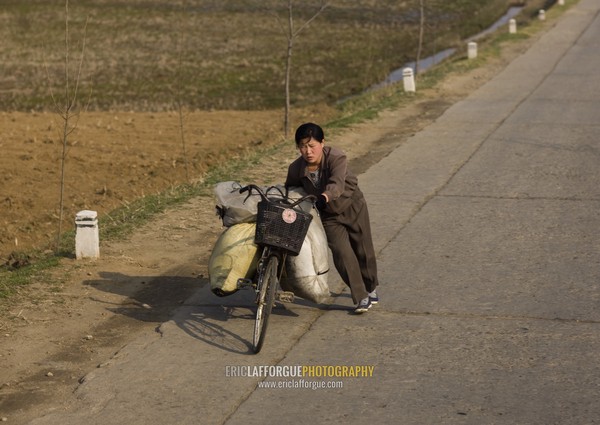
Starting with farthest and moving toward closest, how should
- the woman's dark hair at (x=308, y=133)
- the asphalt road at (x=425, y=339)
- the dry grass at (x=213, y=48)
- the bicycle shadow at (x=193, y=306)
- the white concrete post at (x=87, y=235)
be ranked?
the dry grass at (x=213, y=48)
the white concrete post at (x=87, y=235)
the bicycle shadow at (x=193, y=306)
the woman's dark hair at (x=308, y=133)
the asphalt road at (x=425, y=339)

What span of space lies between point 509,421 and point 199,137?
16.9 meters

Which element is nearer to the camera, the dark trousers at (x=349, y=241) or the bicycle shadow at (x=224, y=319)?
the bicycle shadow at (x=224, y=319)

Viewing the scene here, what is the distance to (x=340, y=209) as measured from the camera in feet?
30.0

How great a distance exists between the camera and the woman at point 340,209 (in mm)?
8906

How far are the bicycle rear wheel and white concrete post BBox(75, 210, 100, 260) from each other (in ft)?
10.2

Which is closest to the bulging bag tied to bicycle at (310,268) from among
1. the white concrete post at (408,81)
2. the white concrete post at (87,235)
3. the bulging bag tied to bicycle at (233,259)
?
the bulging bag tied to bicycle at (233,259)

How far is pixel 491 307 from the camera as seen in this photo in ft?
31.4

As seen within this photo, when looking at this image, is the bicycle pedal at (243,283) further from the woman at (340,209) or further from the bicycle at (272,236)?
the woman at (340,209)

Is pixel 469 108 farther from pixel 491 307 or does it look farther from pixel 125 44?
pixel 125 44

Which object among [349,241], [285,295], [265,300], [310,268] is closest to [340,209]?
[349,241]

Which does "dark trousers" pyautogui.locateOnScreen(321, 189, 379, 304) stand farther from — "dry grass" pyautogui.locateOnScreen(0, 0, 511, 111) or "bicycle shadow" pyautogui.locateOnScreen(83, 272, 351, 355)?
"dry grass" pyautogui.locateOnScreen(0, 0, 511, 111)

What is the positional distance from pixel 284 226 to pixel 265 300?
557mm

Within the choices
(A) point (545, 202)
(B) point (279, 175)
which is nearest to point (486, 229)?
(A) point (545, 202)

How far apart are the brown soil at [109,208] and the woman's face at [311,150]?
6.29 feet
